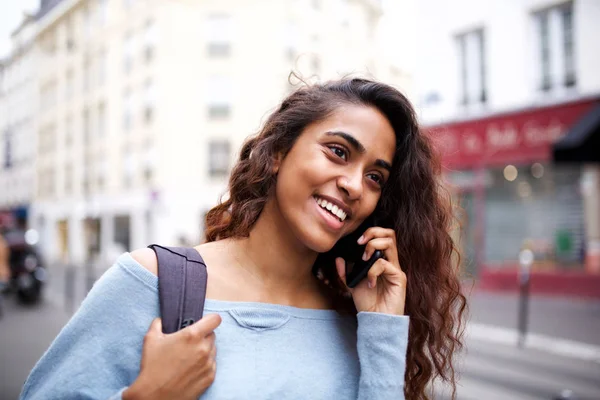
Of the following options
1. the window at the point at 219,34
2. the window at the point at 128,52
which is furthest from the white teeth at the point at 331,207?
the window at the point at 128,52

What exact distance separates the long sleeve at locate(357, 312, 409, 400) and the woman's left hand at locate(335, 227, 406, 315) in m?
0.05

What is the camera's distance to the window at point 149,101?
2642cm

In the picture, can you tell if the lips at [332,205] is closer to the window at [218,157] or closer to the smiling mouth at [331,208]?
the smiling mouth at [331,208]

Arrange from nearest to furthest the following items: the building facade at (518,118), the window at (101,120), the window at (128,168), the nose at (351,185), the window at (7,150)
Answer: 1. the nose at (351,185)
2. the window at (7,150)
3. the building facade at (518,118)
4. the window at (128,168)
5. the window at (101,120)

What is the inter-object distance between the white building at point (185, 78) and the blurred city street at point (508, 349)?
14.6 meters

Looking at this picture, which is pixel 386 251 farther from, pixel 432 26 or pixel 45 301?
pixel 432 26

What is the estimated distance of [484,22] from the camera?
1403 cm

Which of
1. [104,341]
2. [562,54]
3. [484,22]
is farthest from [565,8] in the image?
[104,341]

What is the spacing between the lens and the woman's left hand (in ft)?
5.03

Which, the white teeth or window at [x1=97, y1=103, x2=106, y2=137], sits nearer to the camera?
the white teeth

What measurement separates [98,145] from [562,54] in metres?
25.0

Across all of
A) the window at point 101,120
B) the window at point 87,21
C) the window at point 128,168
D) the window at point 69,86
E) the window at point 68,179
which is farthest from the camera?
the window at point 68,179

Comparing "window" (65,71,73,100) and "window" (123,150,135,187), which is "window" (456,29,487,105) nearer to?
"window" (123,150,135,187)

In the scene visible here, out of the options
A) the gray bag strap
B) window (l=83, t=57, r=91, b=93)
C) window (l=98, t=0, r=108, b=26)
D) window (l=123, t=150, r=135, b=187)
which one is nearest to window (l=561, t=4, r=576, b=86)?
the gray bag strap
